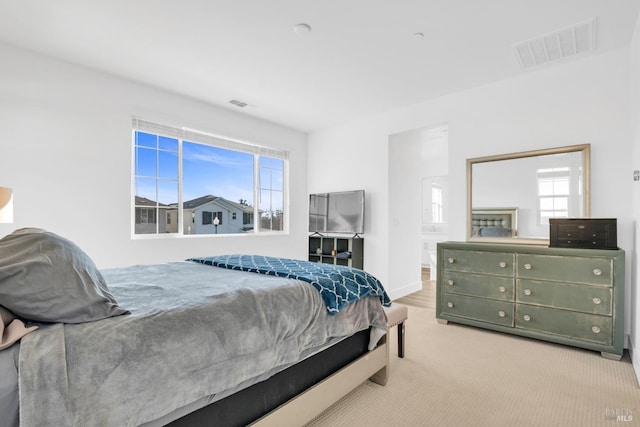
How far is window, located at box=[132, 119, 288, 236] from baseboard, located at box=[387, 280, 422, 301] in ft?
6.49

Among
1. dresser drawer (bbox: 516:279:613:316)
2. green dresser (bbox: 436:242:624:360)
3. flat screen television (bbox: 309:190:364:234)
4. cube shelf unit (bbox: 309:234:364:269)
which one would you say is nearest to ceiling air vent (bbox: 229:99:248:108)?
flat screen television (bbox: 309:190:364:234)

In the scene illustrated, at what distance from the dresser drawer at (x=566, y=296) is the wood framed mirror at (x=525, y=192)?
49cm

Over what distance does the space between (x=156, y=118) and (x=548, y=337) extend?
4.54 metres

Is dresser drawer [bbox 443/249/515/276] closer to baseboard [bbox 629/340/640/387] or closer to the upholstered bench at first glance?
baseboard [bbox 629/340/640/387]

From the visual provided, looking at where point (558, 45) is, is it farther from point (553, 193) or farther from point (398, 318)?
point (398, 318)

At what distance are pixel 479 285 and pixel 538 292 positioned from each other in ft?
1.60

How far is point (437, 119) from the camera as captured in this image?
3.98m

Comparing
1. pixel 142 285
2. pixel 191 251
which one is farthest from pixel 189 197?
pixel 142 285

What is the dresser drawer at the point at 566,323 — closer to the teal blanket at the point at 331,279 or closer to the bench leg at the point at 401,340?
the bench leg at the point at 401,340

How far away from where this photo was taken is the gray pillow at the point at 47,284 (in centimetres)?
100

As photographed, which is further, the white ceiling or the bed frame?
the white ceiling

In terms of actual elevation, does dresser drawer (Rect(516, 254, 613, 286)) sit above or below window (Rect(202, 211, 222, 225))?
below

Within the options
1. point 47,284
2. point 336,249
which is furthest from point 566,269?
point 47,284

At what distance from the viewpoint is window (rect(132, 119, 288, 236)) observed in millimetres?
3812
